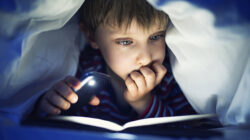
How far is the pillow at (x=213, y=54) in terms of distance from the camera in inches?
18.1

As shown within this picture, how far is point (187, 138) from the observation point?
46 cm

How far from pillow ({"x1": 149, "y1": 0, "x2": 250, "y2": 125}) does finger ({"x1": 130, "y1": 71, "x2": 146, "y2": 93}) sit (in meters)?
0.11

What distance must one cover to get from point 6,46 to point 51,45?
17 cm

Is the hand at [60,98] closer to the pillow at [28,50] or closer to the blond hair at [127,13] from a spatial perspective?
the pillow at [28,50]

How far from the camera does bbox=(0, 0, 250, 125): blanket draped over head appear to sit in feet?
1.54

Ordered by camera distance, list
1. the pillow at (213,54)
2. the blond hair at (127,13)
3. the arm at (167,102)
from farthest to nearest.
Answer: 1. the arm at (167,102)
2. the blond hair at (127,13)
3. the pillow at (213,54)

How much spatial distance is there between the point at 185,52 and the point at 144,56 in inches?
4.8

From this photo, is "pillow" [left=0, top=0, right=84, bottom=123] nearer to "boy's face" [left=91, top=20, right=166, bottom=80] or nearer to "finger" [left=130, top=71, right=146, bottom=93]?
"boy's face" [left=91, top=20, right=166, bottom=80]

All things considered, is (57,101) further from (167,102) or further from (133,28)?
(167,102)

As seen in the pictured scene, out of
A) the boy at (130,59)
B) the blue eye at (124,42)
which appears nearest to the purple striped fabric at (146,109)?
the boy at (130,59)

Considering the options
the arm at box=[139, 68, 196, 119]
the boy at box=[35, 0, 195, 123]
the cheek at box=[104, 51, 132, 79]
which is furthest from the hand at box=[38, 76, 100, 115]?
the arm at box=[139, 68, 196, 119]

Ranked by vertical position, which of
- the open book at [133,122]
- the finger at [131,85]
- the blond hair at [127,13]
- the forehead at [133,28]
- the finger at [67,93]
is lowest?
the finger at [131,85]

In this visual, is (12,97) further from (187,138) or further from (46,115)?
(187,138)

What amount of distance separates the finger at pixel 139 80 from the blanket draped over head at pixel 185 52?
11cm
